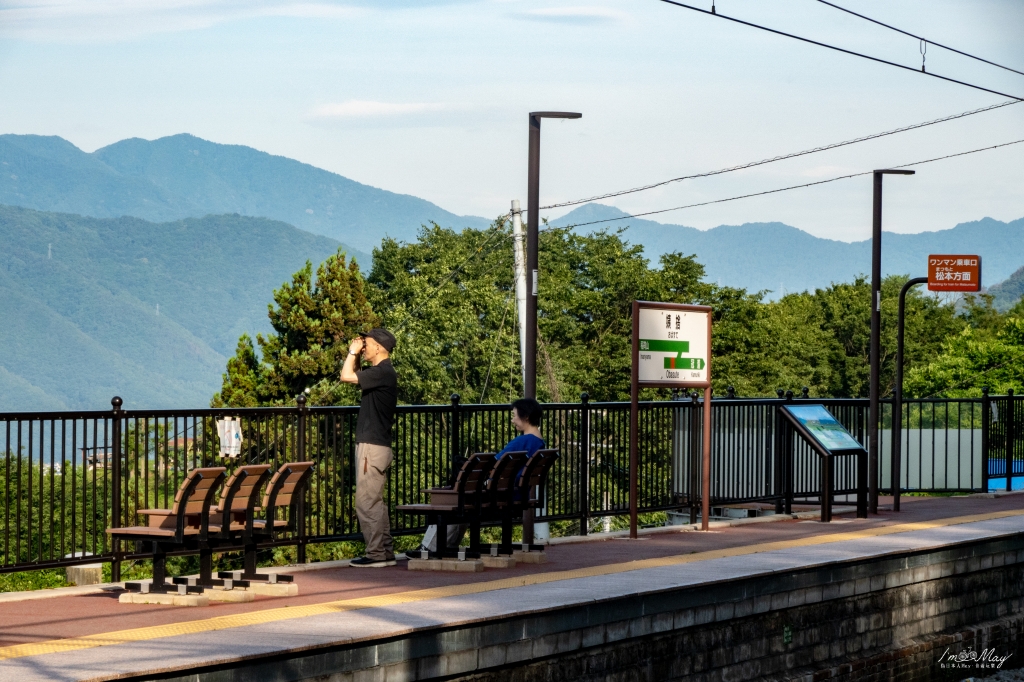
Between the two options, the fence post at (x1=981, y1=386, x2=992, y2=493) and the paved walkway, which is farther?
the fence post at (x1=981, y1=386, x2=992, y2=493)

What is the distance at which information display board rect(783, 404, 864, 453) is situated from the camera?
52.4ft

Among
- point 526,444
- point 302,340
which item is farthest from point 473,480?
point 302,340

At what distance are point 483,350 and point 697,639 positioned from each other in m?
69.6

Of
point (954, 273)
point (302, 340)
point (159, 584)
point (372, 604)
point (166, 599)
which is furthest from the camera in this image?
point (302, 340)

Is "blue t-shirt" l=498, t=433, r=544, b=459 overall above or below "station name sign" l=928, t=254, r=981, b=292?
below

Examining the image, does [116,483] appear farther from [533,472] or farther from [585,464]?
[585,464]

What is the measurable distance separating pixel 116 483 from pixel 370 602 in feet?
9.03

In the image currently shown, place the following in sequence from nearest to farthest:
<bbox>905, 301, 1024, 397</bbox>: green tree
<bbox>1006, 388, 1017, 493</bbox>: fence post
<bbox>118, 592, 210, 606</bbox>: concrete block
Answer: <bbox>118, 592, 210, 606</bbox>: concrete block, <bbox>1006, 388, 1017, 493</bbox>: fence post, <bbox>905, 301, 1024, 397</bbox>: green tree

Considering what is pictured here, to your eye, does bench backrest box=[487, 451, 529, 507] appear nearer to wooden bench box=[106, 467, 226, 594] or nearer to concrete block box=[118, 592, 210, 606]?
wooden bench box=[106, 467, 226, 594]

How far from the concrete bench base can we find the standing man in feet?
1.23

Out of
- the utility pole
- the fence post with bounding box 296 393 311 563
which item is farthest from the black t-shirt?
the utility pole

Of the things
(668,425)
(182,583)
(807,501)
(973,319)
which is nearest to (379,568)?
(182,583)

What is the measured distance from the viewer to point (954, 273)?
17391 mm

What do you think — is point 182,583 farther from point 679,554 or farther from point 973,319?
point 973,319
